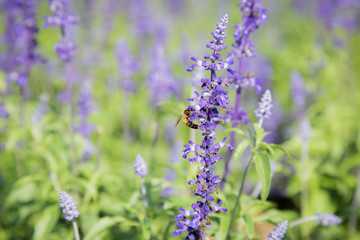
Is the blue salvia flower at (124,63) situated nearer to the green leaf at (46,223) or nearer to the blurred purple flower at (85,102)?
the blurred purple flower at (85,102)

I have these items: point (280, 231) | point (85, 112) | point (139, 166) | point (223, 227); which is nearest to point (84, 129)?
point (85, 112)

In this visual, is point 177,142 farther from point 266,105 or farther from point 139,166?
point 266,105

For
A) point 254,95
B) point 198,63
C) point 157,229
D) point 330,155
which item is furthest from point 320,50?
point 198,63

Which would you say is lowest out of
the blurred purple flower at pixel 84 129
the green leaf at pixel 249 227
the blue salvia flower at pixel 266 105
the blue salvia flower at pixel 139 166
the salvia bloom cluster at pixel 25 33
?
the green leaf at pixel 249 227

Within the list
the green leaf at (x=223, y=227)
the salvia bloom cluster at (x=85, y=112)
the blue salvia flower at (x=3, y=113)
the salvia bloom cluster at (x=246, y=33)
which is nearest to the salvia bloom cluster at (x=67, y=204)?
the green leaf at (x=223, y=227)

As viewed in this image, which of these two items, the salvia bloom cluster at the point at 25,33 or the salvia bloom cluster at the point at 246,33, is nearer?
the salvia bloom cluster at the point at 246,33

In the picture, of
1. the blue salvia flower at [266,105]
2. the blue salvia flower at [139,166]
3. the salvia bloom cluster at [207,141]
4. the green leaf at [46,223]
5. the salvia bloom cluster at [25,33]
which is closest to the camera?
the salvia bloom cluster at [207,141]

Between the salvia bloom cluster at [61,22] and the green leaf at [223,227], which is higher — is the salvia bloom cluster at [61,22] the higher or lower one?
the higher one

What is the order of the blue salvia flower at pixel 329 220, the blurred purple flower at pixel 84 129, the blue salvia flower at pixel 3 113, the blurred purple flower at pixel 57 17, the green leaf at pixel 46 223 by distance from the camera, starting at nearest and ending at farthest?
the blue salvia flower at pixel 329 220 → the green leaf at pixel 46 223 → the blurred purple flower at pixel 57 17 → the blue salvia flower at pixel 3 113 → the blurred purple flower at pixel 84 129

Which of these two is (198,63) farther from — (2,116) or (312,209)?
(2,116)
